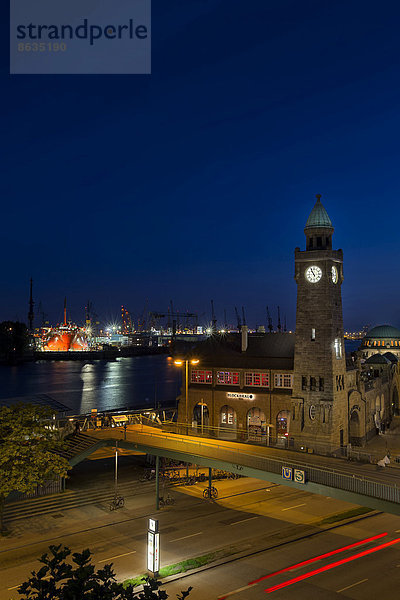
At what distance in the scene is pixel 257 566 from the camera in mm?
31031

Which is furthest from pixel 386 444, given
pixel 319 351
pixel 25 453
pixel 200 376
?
pixel 25 453

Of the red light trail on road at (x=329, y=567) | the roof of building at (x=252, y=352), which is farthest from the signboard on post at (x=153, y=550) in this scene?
the roof of building at (x=252, y=352)

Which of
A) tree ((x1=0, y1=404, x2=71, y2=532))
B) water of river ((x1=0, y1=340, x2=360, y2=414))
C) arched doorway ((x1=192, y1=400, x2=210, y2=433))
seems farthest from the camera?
water of river ((x1=0, y1=340, x2=360, y2=414))

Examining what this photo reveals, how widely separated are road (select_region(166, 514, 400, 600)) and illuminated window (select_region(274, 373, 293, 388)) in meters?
26.0

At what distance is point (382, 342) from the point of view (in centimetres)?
11794

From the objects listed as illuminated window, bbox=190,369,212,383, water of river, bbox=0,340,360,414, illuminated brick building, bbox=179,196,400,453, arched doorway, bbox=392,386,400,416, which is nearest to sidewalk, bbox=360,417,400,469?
illuminated brick building, bbox=179,196,400,453

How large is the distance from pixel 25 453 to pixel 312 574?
21.7 metres

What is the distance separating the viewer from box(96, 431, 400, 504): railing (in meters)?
30.6

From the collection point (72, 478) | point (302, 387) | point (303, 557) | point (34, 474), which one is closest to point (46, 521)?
point (34, 474)

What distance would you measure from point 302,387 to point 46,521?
29.5m

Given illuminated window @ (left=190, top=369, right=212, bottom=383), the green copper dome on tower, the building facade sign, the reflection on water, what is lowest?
the reflection on water

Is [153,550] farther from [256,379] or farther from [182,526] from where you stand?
[256,379]

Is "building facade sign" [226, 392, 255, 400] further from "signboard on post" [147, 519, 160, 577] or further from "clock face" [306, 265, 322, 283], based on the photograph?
"signboard on post" [147, 519, 160, 577]

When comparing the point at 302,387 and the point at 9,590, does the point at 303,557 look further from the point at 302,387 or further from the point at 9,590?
the point at 302,387
